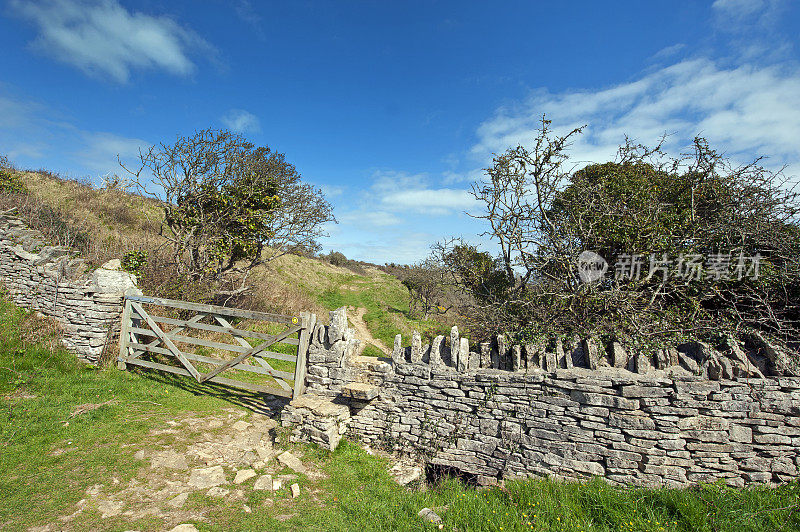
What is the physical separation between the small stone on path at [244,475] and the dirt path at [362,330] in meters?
6.98

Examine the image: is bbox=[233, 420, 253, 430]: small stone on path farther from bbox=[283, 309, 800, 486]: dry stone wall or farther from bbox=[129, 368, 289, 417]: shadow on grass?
bbox=[283, 309, 800, 486]: dry stone wall

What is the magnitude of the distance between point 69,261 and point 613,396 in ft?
41.7

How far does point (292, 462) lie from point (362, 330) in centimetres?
1118

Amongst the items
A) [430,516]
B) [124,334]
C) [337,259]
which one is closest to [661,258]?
[430,516]

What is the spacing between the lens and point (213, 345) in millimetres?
7180

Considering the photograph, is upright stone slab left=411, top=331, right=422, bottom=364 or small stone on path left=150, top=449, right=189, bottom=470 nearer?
small stone on path left=150, top=449, right=189, bottom=470

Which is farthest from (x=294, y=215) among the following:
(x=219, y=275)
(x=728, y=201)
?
(x=728, y=201)

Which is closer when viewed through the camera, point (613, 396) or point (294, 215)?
point (613, 396)

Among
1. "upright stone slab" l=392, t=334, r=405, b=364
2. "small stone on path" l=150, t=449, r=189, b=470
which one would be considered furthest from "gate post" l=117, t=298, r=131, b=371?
"upright stone slab" l=392, t=334, r=405, b=364

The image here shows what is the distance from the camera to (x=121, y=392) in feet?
22.3

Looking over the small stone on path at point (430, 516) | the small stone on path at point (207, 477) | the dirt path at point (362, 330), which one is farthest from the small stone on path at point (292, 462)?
the dirt path at point (362, 330)

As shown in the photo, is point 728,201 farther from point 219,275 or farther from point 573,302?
point 219,275

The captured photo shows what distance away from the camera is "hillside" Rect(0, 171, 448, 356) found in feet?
37.5

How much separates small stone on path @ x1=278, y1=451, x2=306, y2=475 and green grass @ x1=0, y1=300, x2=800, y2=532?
0.17 m
